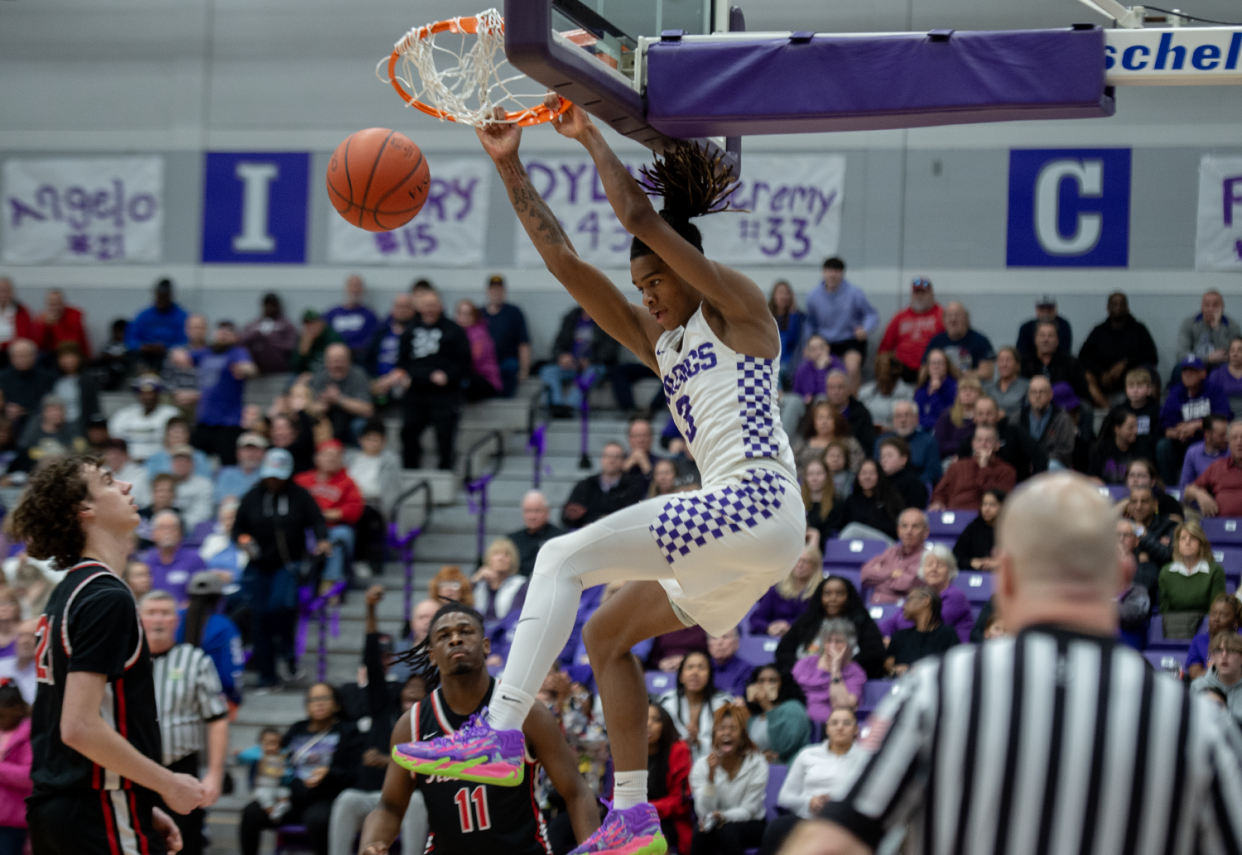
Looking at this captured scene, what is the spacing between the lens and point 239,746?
10.7 meters

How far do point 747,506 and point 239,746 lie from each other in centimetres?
777

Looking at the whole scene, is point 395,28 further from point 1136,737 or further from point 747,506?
point 1136,737

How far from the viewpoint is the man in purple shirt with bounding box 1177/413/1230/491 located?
10.9m

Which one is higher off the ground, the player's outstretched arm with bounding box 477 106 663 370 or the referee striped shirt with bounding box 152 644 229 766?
the player's outstretched arm with bounding box 477 106 663 370

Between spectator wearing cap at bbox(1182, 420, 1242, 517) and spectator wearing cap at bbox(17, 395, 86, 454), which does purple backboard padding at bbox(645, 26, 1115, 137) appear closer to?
spectator wearing cap at bbox(1182, 420, 1242, 517)

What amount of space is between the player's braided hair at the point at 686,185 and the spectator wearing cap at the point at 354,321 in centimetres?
1088

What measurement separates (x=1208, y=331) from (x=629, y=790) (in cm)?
1029

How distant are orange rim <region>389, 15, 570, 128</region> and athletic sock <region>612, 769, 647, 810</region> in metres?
2.16

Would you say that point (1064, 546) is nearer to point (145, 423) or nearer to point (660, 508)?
point (660, 508)

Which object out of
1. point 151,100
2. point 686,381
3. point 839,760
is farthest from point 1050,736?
point 151,100

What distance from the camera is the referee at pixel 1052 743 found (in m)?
2.28

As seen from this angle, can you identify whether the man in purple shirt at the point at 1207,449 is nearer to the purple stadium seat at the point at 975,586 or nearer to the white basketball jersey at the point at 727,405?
the purple stadium seat at the point at 975,586

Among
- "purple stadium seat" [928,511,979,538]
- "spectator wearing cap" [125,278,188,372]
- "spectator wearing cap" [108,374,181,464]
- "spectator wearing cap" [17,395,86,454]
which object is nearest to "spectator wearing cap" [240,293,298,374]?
"spectator wearing cap" [125,278,188,372]

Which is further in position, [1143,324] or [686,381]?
[1143,324]
